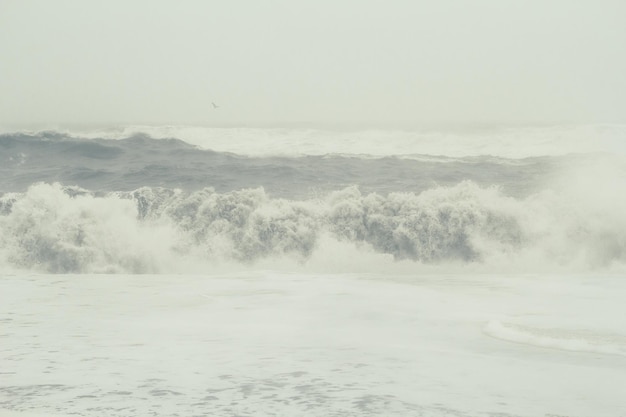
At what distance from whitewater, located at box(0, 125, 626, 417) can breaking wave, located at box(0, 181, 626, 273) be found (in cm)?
3

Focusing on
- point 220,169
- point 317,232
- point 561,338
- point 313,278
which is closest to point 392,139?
point 220,169

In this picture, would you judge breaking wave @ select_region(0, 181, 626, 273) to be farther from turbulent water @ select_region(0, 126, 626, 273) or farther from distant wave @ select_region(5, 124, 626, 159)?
distant wave @ select_region(5, 124, 626, 159)

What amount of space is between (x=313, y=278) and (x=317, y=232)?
2682 mm

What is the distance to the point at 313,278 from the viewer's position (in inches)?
338

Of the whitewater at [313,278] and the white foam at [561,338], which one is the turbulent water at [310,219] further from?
the white foam at [561,338]

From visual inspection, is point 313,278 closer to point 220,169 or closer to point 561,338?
point 561,338

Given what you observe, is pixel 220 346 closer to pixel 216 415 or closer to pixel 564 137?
pixel 216 415

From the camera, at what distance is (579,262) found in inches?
400

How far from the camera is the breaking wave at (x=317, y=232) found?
10508 millimetres

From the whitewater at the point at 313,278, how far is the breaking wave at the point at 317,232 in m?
0.03

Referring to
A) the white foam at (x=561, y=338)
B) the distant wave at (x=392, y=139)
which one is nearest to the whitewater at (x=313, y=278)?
the white foam at (x=561, y=338)

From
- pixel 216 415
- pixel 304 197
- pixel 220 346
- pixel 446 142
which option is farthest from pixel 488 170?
pixel 216 415

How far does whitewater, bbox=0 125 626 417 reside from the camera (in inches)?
173

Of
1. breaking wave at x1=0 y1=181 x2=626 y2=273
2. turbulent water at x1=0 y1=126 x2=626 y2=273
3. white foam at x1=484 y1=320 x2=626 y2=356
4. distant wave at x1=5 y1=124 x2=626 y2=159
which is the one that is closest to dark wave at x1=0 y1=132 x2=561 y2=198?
turbulent water at x1=0 y1=126 x2=626 y2=273
